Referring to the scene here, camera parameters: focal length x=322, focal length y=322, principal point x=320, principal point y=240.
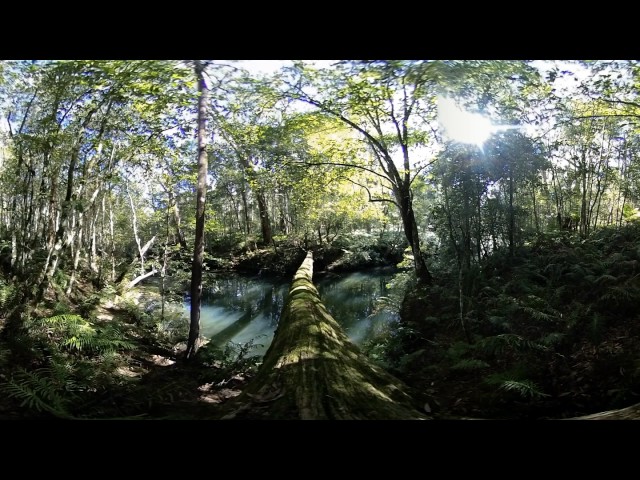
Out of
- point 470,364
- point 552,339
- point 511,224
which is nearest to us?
point 552,339

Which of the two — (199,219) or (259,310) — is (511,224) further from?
(259,310)

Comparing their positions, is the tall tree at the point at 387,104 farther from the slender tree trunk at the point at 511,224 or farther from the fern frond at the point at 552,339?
the fern frond at the point at 552,339

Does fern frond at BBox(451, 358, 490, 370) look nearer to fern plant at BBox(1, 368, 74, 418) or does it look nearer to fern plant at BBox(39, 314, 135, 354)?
fern plant at BBox(1, 368, 74, 418)

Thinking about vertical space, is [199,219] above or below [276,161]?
below

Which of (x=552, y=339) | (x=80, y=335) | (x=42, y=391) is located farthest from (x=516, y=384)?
(x=80, y=335)

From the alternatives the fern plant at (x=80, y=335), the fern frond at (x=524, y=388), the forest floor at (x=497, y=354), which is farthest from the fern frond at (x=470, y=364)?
the fern plant at (x=80, y=335)

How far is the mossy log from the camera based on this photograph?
177 centimetres

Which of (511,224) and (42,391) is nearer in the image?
(42,391)

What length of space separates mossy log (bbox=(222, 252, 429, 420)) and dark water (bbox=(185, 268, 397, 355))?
6.56 ft

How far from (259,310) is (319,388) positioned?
443 cm

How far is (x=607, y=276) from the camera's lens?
316 centimetres

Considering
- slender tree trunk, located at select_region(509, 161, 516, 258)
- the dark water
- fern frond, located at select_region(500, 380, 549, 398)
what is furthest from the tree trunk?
fern frond, located at select_region(500, 380, 549, 398)

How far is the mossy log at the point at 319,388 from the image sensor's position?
1.77 metres

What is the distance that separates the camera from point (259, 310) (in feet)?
20.3
